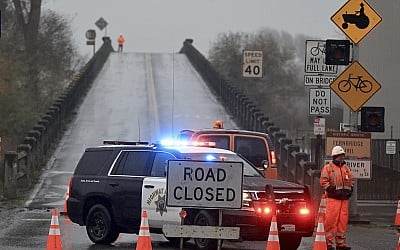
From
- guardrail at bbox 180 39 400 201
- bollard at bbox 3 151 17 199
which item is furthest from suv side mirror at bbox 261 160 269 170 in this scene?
bollard at bbox 3 151 17 199

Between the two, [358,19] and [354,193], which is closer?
[358,19]

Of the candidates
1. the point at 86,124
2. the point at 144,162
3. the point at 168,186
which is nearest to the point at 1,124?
the point at 86,124

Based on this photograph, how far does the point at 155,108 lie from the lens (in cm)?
4522

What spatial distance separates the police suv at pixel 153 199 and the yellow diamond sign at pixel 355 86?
19.3 feet

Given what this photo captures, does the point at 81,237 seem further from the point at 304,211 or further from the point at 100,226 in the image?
the point at 304,211

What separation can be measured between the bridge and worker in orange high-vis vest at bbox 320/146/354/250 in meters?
8.50

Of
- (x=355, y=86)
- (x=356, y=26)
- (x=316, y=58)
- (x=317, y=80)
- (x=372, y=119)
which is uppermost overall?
(x=356, y=26)

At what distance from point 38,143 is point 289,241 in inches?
668

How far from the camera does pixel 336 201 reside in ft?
52.9

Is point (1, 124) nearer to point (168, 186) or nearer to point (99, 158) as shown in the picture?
point (99, 158)

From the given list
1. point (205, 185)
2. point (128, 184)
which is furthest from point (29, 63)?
point (205, 185)

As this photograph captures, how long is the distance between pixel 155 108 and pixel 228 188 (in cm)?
3208

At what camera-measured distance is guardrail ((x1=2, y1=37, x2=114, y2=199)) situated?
26.7 meters

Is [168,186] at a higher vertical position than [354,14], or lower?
lower
